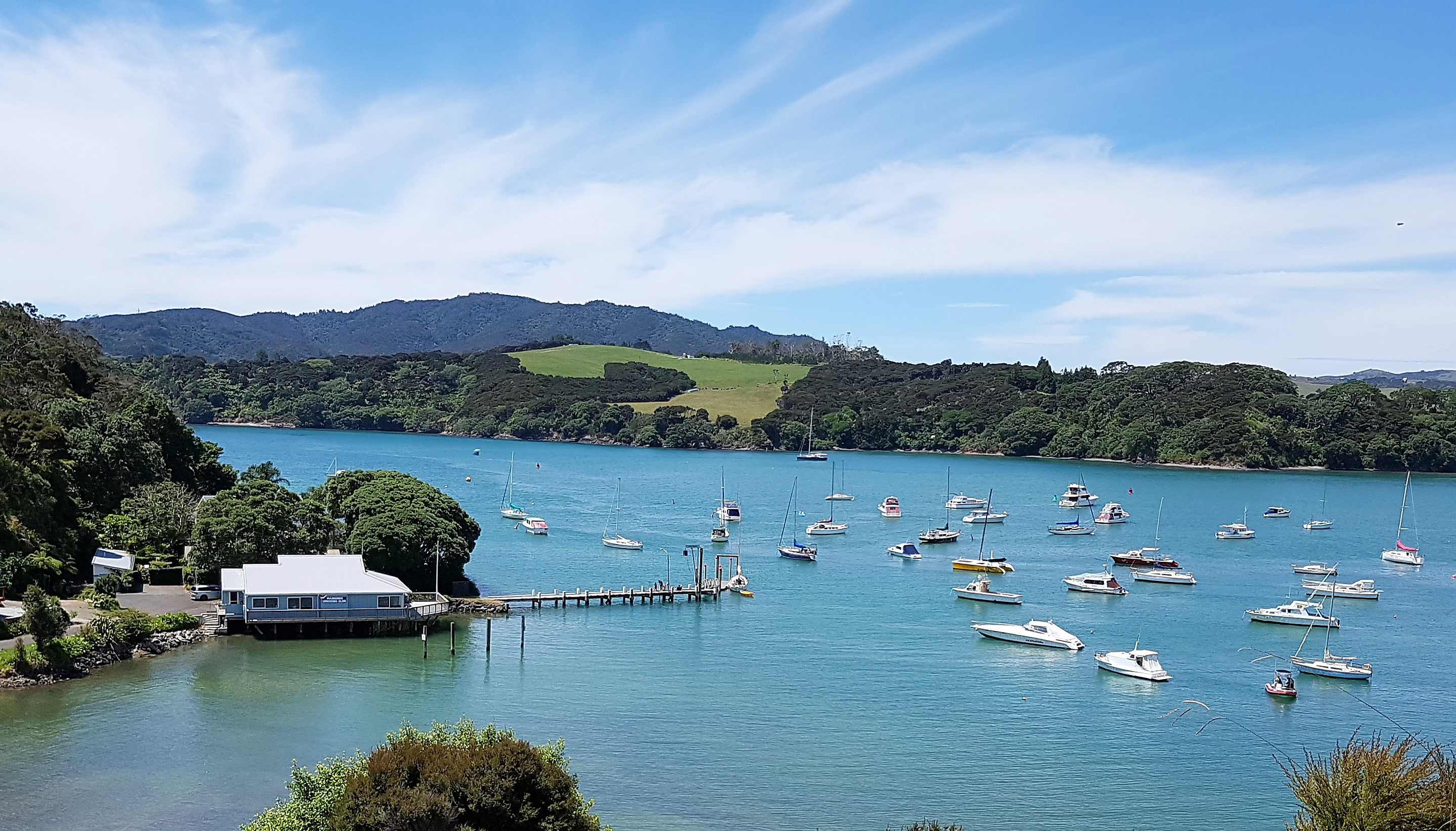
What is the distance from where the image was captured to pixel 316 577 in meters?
51.4

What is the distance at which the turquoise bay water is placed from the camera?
33469mm

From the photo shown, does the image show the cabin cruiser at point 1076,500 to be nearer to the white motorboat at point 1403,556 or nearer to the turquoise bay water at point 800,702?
the white motorboat at point 1403,556

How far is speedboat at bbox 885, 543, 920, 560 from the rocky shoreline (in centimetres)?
4960

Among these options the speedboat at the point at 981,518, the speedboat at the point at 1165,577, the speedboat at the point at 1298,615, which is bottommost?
the speedboat at the point at 1298,615

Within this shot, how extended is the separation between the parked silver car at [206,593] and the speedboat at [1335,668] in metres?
48.6

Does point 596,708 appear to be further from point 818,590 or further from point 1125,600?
point 1125,600

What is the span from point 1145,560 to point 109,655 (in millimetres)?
63352


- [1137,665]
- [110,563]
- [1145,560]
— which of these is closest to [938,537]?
[1145,560]

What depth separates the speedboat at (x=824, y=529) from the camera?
95.6 metres

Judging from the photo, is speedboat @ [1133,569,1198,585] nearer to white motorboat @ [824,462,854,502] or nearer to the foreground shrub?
white motorboat @ [824,462,854,502]

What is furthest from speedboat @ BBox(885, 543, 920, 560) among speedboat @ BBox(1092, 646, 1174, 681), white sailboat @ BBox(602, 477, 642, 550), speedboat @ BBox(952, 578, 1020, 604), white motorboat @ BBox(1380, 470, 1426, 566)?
white motorboat @ BBox(1380, 470, 1426, 566)

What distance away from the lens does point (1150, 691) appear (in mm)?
47906

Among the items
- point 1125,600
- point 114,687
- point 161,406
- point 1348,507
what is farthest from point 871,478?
point 114,687

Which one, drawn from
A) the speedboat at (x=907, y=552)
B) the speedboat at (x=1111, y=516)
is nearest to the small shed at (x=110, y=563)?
the speedboat at (x=907, y=552)
